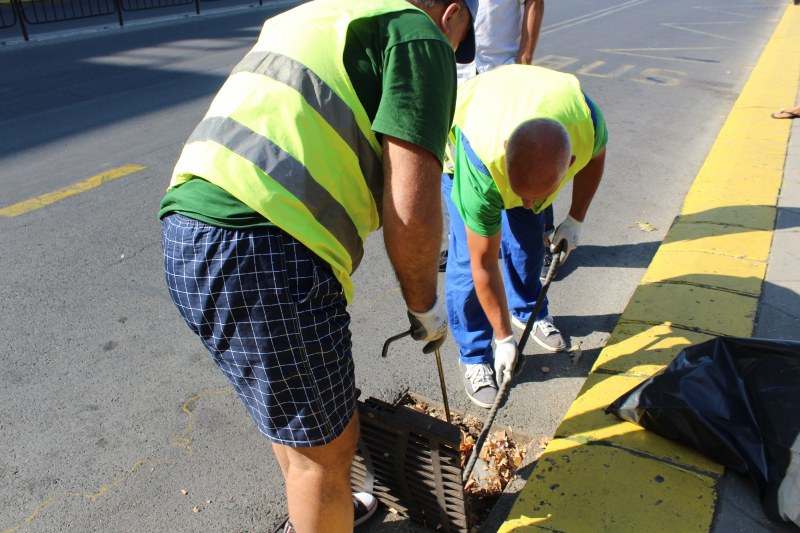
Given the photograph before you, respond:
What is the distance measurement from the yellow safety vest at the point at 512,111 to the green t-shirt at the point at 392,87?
2.70 feet

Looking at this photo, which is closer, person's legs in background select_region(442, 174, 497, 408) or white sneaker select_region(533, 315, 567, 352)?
person's legs in background select_region(442, 174, 497, 408)

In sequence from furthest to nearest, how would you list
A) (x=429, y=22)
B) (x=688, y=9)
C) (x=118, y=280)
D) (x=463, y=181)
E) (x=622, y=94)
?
(x=688, y=9) → (x=622, y=94) → (x=118, y=280) → (x=463, y=181) → (x=429, y=22)

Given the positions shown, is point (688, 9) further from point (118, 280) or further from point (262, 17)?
point (118, 280)

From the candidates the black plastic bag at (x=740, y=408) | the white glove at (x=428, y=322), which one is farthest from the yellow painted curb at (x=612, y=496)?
the white glove at (x=428, y=322)

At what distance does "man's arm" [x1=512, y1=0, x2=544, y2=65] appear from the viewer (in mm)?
4441

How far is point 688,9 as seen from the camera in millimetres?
17922

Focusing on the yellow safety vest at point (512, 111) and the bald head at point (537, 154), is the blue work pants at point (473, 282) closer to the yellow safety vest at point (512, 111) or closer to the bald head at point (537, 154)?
the yellow safety vest at point (512, 111)

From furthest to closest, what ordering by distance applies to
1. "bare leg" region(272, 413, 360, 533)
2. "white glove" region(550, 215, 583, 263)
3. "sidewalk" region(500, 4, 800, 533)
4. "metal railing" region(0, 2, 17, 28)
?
"metal railing" region(0, 2, 17, 28), "white glove" region(550, 215, 583, 263), "sidewalk" region(500, 4, 800, 533), "bare leg" region(272, 413, 360, 533)

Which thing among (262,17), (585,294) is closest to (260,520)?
(585,294)

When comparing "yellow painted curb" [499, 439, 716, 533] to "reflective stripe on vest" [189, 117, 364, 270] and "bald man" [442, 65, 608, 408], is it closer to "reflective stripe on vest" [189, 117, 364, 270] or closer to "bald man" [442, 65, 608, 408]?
"bald man" [442, 65, 608, 408]

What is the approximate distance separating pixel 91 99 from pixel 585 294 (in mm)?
6038

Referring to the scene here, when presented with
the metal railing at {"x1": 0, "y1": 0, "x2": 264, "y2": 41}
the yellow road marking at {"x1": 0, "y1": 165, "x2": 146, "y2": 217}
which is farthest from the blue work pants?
the metal railing at {"x1": 0, "y1": 0, "x2": 264, "y2": 41}

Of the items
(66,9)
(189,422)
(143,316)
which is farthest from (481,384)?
(66,9)

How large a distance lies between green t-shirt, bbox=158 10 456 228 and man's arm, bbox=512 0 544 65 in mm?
3034
